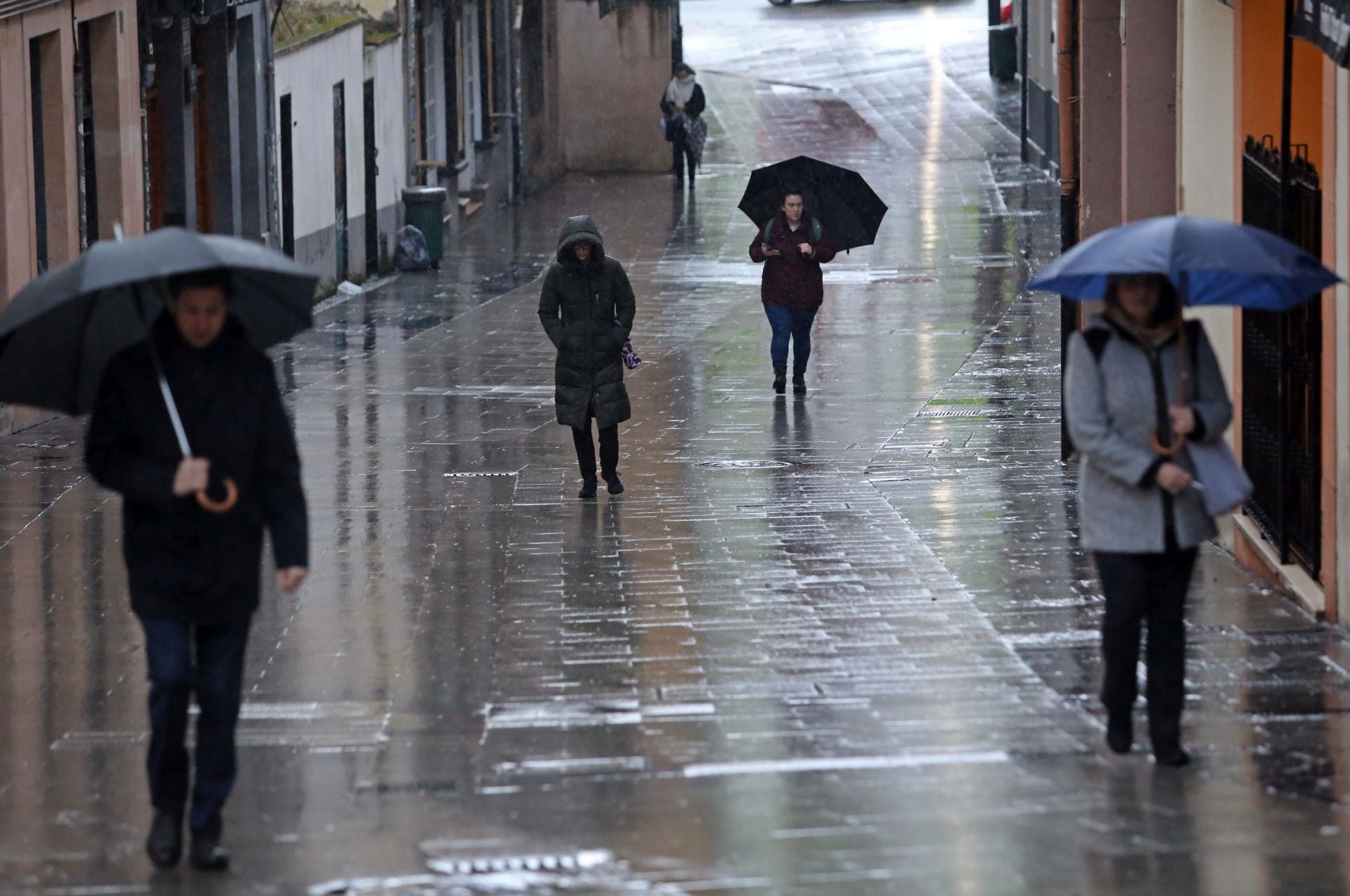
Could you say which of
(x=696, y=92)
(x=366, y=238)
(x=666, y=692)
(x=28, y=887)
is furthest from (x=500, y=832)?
(x=696, y=92)

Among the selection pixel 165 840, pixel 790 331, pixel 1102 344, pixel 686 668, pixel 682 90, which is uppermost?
pixel 682 90

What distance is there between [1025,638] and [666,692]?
1.52 meters

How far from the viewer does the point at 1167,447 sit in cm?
618

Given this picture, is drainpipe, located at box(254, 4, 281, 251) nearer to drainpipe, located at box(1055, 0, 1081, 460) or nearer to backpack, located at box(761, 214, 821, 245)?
backpack, located at box(761, 214, 821, 245)

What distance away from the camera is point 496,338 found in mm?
18938

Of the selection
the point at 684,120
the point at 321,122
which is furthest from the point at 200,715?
the point at 684,120

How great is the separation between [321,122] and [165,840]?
1757 cm

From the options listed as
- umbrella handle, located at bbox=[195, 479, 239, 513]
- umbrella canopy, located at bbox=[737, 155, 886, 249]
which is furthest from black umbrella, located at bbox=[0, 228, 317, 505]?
umbrella canopy, located at bbox=[737, 155, 886, 249]

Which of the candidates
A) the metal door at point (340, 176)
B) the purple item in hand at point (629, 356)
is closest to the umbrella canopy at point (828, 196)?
the purple item in hand at point (629, 356)

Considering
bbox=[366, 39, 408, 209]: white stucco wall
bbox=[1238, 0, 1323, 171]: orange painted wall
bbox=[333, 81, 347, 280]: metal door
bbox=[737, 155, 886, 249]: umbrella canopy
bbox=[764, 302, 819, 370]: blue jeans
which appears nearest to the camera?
bbox=[1238, 0, 1323, 171]: orange painted wall

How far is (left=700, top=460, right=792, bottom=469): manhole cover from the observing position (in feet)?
42.0

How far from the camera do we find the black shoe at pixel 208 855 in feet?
18.5

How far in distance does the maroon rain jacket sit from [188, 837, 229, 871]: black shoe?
10.3 m

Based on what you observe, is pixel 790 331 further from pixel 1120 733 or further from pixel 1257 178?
pixel 1120 733
